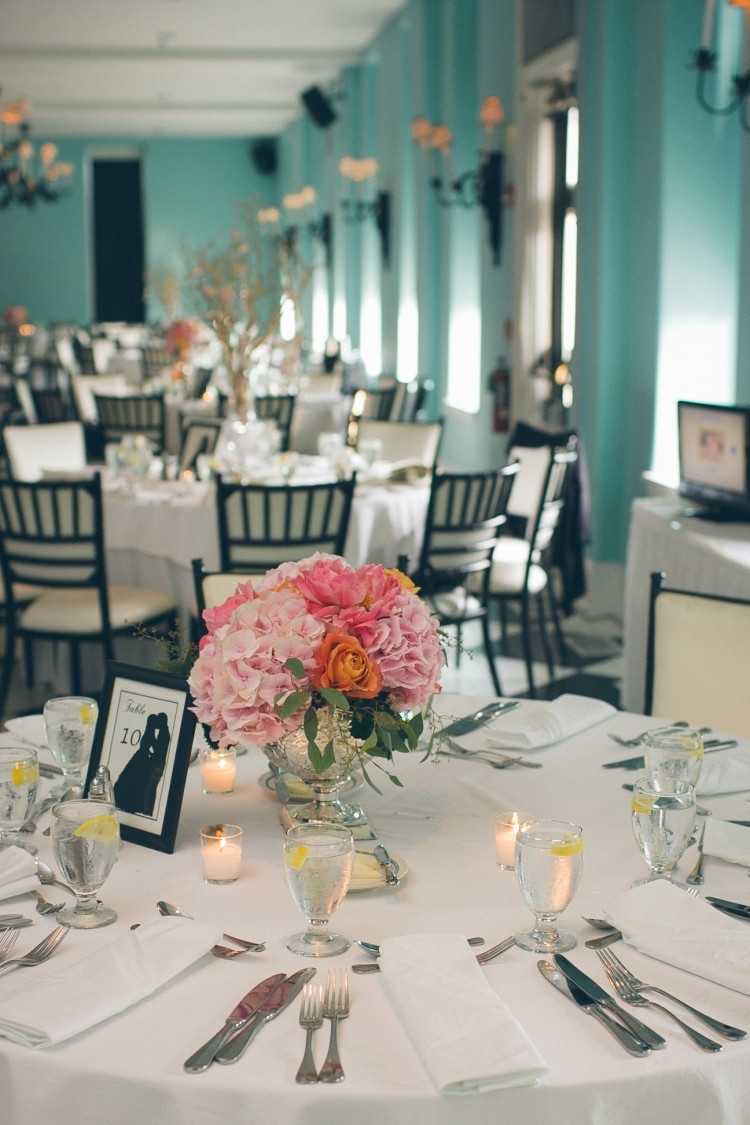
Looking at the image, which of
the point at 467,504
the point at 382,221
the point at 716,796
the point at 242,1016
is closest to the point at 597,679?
the point at 467,504

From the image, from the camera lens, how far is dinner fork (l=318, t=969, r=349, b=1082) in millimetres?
1146

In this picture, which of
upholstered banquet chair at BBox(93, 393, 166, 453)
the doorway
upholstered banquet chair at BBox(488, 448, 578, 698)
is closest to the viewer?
upholstered banquet chair at BBox(488, 448, 578, 698)

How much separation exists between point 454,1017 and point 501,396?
7.54 m

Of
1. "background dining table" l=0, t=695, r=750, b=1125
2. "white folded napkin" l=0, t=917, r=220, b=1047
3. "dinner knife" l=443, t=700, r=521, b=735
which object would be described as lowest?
"background dining table" l=0, t=695, r=750, b=1125

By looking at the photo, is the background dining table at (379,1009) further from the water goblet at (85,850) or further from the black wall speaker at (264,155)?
the black wall speaker at (264,155)

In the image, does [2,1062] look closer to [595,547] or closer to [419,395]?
[595,547]

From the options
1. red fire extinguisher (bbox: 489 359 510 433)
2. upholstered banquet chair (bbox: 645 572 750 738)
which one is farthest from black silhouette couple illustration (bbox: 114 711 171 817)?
red fire extinguisher (bbox: 489 359 510 433)

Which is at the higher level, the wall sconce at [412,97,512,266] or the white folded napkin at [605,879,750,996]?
the wall sconce at [412,97,512,266]

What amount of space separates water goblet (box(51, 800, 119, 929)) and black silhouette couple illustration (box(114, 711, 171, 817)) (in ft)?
0.77

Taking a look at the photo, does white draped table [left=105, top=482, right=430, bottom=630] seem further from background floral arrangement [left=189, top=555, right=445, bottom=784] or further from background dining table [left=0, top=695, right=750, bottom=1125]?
background floral arrangement [left=189, top=555, right=445, bottom=784]

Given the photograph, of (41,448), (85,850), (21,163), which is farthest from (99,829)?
(21,163)

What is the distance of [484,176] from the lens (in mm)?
8461

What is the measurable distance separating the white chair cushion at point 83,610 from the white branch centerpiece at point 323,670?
2.69 m

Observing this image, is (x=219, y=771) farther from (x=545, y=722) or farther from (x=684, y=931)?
(x=684, y=931)
